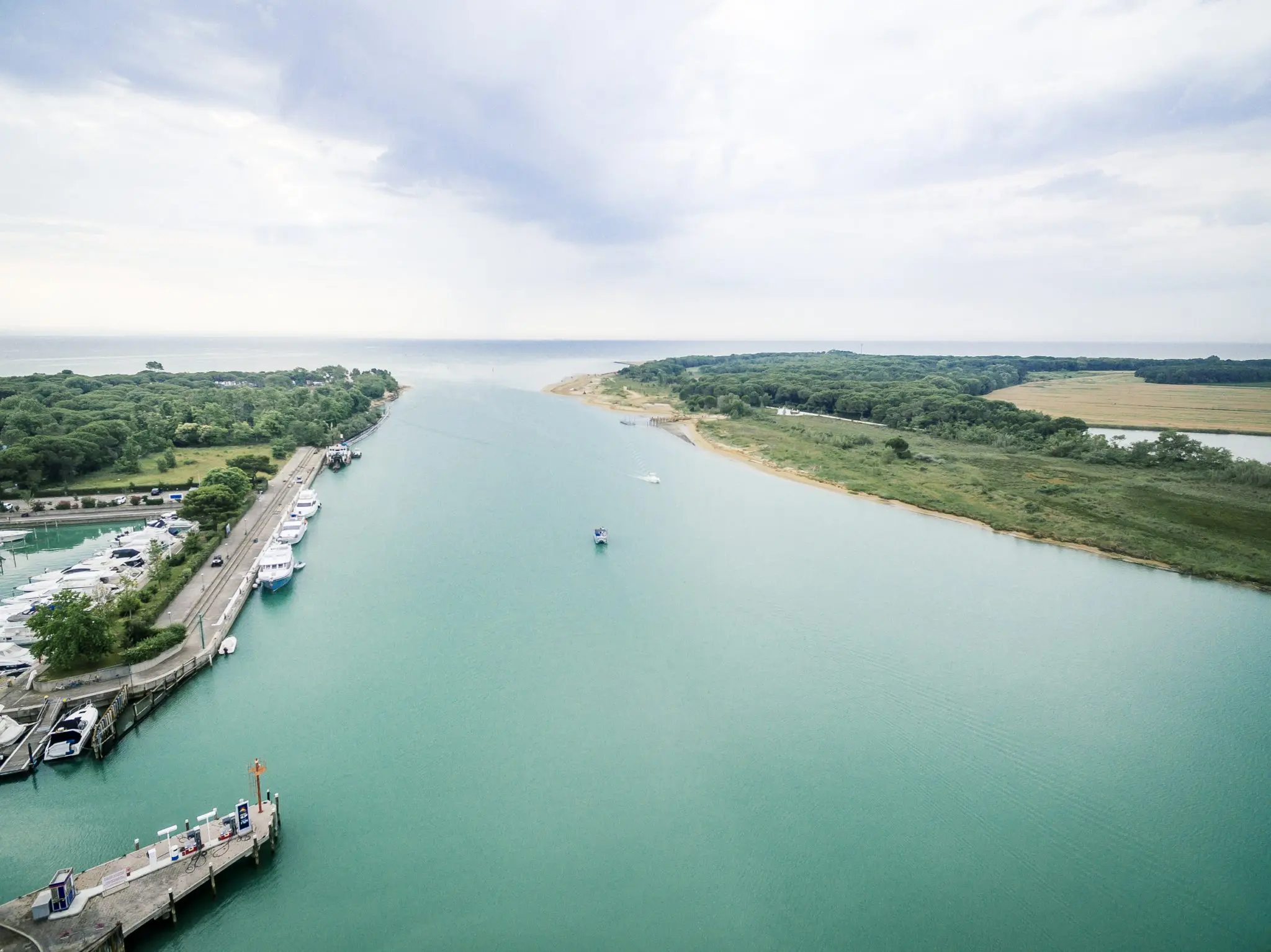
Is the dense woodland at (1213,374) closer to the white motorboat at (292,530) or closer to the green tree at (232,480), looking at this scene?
the white motorboat at (292,530)

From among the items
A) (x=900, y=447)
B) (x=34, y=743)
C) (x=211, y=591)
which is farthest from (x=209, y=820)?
(x=900, y=447)

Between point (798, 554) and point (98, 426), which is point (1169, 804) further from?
point (98, 426)

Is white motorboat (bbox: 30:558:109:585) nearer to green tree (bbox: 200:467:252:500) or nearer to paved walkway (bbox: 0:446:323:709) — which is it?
paved walkway (bbox: 0:446:323:709)

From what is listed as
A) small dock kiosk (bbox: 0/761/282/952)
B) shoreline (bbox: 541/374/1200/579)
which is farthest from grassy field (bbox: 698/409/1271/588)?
small dock kiosk (bbox: 0/761/282/952)

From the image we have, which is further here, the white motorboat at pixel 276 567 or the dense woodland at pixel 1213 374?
the dense woodland at pixel 1213 374

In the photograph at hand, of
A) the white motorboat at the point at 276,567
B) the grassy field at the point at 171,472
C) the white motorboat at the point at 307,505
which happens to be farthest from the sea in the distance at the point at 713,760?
the grassy field at the point at 171,472

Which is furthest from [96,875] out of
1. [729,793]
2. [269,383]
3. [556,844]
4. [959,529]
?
[269,383]
